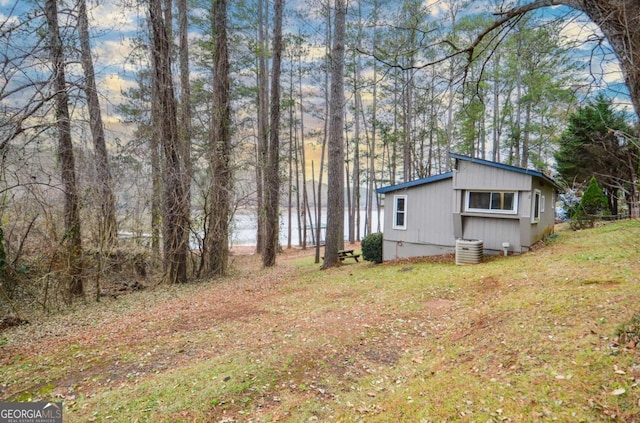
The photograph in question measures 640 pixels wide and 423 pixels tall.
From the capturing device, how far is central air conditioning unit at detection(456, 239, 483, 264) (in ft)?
29.8

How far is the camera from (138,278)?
8.93m

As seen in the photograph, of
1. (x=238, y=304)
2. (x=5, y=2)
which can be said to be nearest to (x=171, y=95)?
(x=5, y=2)

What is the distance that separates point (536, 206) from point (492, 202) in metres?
1.79

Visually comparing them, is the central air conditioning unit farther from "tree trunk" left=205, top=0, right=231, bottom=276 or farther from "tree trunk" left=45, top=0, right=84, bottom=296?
"tree trunk" left=45, top=0, right=84, bottom=296

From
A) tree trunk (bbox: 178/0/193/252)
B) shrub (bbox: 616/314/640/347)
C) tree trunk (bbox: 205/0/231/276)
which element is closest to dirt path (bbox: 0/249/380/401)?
shrub (bbox: 616/314/640/347)

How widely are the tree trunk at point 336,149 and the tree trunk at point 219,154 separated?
3.37 m

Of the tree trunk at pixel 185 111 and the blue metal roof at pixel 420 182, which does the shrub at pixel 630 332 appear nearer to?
the blue metal roof at pixel 420 182

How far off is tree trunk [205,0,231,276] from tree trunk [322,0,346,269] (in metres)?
3.37

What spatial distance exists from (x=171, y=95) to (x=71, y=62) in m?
4.29

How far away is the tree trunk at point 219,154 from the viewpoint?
9.37 meters

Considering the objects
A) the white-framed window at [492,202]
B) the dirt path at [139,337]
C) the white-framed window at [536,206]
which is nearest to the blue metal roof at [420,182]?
the white-framed window at [492,202]

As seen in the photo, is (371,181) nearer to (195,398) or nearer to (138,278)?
(138,278)

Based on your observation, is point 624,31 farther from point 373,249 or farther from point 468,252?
point 373,249

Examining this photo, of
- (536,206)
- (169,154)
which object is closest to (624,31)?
(169,154)
